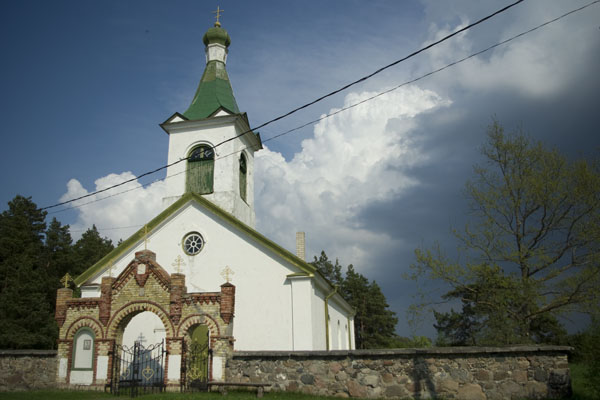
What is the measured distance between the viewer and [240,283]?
1730 centimetres

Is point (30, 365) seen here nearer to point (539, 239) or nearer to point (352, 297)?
point (539, 239)

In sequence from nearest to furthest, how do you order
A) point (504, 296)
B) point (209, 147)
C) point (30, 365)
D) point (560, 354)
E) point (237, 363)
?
point (560, 354) → point (237, 363) → point (30, 365) → point (504, 296) → point (209, 147)

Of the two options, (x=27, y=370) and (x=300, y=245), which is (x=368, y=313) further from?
(x=27, y=370)

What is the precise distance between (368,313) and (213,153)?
35.1m

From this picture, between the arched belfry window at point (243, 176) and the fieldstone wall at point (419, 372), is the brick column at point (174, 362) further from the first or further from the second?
the arched belfry window at point (243, 176)

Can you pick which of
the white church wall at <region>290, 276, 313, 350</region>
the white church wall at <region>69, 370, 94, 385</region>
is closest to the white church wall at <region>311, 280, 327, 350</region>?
the white church wall at <region>290, 276, 313, 350</region>

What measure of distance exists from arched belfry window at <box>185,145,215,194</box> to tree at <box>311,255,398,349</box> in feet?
101

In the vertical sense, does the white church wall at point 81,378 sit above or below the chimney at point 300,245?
below

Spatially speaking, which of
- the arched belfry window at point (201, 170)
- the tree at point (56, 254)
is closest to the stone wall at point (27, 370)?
the arched belfry window at point (201, 170)

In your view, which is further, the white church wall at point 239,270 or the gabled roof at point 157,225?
the gabled roof at point 157,225

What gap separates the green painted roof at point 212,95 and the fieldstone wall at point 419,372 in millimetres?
13140

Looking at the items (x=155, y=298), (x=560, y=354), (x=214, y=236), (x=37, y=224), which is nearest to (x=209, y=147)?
(x=214, y=236)

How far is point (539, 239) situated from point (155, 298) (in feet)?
45.9

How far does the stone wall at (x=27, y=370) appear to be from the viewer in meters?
15.1
